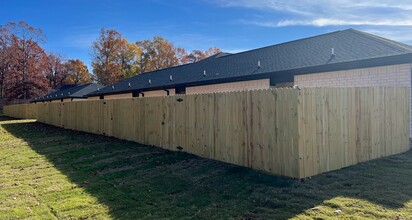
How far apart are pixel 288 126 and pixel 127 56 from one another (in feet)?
162

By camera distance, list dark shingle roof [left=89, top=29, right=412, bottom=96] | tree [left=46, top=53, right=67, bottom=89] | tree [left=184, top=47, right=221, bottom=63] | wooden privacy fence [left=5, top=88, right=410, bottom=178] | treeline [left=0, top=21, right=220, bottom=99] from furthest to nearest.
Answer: tree [left=46, top=53, right=67, bottom=89] → tree [left=184, top=47, right=221, bottom=63] → treeline [left=0, top=21, right=220, bottom=99] → dark shingle roof [left=89, top=29, right=412, bottom=96] → wooden privacy fence [left=5, top=88, right=410, bottom=178]

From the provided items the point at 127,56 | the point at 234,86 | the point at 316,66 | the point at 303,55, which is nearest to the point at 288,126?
the point at 316,66

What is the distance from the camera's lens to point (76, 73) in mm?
61156

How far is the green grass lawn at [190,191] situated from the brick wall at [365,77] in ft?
8.35

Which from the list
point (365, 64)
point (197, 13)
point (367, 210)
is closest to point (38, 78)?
point (197, 13)

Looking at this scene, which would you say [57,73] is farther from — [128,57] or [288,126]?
[288,126]

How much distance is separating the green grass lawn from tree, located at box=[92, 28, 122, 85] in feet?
143

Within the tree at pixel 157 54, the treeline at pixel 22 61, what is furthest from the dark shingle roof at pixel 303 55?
the treeline at pixel 22 61

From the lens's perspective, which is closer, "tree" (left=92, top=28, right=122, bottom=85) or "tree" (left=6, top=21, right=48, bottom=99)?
"tree" (left=6, top=21, right=48, bottom=99)

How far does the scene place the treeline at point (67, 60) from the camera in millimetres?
45656

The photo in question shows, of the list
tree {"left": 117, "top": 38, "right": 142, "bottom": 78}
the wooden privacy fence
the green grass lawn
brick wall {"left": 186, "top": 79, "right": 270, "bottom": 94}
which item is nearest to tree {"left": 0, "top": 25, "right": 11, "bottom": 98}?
tree {"left": 117, "top": 38, "right": 142, "bottom": 78}

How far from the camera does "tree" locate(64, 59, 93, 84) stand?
200ft

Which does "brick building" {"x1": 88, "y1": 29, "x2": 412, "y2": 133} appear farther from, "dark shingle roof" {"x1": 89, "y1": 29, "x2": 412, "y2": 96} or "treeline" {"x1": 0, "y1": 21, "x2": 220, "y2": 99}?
"treeline" {"x1": 0, "y1": 21, "x2": 220, "y2": 99}

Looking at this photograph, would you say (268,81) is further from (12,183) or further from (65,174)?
(12,183)
